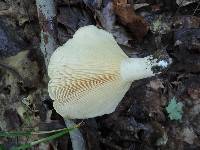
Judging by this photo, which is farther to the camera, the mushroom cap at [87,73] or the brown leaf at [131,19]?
the brown leaf at [131,19]

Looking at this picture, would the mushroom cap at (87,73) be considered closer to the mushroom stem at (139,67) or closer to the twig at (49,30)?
the mushroom stem at (139,67)

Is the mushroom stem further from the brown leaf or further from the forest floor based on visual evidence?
the brown leaf

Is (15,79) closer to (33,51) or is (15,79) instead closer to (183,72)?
(33,51)

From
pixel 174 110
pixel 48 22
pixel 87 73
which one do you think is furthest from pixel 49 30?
pixel 174 110

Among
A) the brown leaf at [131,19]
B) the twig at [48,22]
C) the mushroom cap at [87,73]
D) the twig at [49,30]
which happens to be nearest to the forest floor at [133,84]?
the brown leaf at [131,19]

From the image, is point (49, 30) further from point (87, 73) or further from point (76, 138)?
point (76, 138)

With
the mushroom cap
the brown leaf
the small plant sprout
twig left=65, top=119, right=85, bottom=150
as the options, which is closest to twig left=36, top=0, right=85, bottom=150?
twig left=65, top=119, right=85, bottom=150

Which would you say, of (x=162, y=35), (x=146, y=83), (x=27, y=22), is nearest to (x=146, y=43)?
(x=162, y=35)
